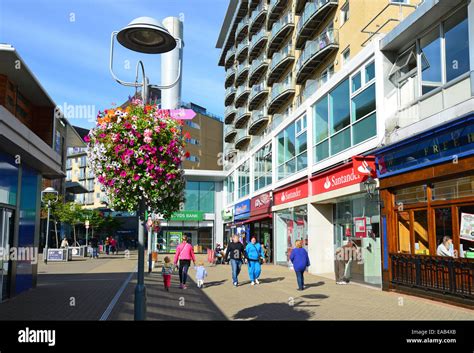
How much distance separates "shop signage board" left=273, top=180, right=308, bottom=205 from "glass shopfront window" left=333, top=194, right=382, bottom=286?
262cm

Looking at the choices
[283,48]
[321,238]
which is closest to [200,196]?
[283,48]

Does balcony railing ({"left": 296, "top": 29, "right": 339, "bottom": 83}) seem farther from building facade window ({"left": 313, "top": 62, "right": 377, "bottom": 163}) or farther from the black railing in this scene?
the black railing

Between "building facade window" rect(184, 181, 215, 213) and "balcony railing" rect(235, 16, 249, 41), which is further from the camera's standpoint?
"building facade window" rect(184, 181, 215, 213)

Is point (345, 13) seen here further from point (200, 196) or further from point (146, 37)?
point (200, 196)

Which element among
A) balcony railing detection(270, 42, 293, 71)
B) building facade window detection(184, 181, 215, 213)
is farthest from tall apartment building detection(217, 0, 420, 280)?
building facade window detection(184, 181, 215, 213)

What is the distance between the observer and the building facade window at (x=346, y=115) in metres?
15.0

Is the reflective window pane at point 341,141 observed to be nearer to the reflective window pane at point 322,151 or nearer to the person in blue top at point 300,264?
the reflective window pane at point 322,151

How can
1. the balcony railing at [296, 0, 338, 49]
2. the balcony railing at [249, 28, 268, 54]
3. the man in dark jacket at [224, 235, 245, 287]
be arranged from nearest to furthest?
the man in dark jacket at [224, 235, 245, 287], the balcony railing at [296, 0, 338, 49], the balcony railing at [249, 28, 268, 54]

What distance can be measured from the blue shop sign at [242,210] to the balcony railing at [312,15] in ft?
37.9

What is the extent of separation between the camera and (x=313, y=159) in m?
20.1

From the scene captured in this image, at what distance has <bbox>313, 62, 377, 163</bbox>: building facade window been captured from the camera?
15.0 meters

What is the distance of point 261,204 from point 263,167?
2.52m
